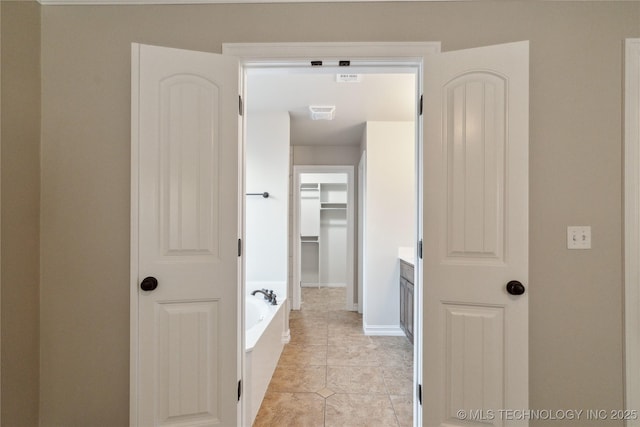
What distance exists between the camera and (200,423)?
4.45 feet

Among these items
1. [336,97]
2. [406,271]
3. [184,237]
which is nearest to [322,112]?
[336,97]

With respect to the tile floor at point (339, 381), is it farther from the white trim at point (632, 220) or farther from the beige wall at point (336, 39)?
the white trim at point (632, 220)

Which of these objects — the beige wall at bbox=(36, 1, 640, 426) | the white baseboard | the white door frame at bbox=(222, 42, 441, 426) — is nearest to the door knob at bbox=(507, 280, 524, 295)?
the beige wall at bbox=(36, 1, 640, 426)

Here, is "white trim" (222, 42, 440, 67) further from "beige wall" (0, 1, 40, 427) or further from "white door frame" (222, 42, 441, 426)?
"beige wall" (0, 1, 40, 427)

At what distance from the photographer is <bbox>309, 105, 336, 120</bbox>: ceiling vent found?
2.85m

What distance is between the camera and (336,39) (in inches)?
57.1

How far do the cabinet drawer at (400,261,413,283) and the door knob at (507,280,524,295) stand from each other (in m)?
1.46

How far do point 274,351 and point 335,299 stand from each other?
249cm

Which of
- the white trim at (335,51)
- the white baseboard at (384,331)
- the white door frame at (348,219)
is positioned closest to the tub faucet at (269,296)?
the white door frame at (348,219)

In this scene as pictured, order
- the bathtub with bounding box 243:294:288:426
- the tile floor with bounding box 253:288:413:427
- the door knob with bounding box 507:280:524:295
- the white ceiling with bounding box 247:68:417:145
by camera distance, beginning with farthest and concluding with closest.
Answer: the white ceiling with bounding box 247:68:417:145, the tile floor with bounding box 253:288:413:427, the bathtub with bounding box 243:294:288:426, the door knob with bounding box 507:280:524:295

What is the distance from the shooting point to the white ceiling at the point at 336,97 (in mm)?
2326

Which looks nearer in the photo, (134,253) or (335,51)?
A: (134,253)

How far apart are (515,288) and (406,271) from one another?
1.65 m

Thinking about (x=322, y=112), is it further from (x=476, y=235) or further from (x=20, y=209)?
(x=20, y=209)
